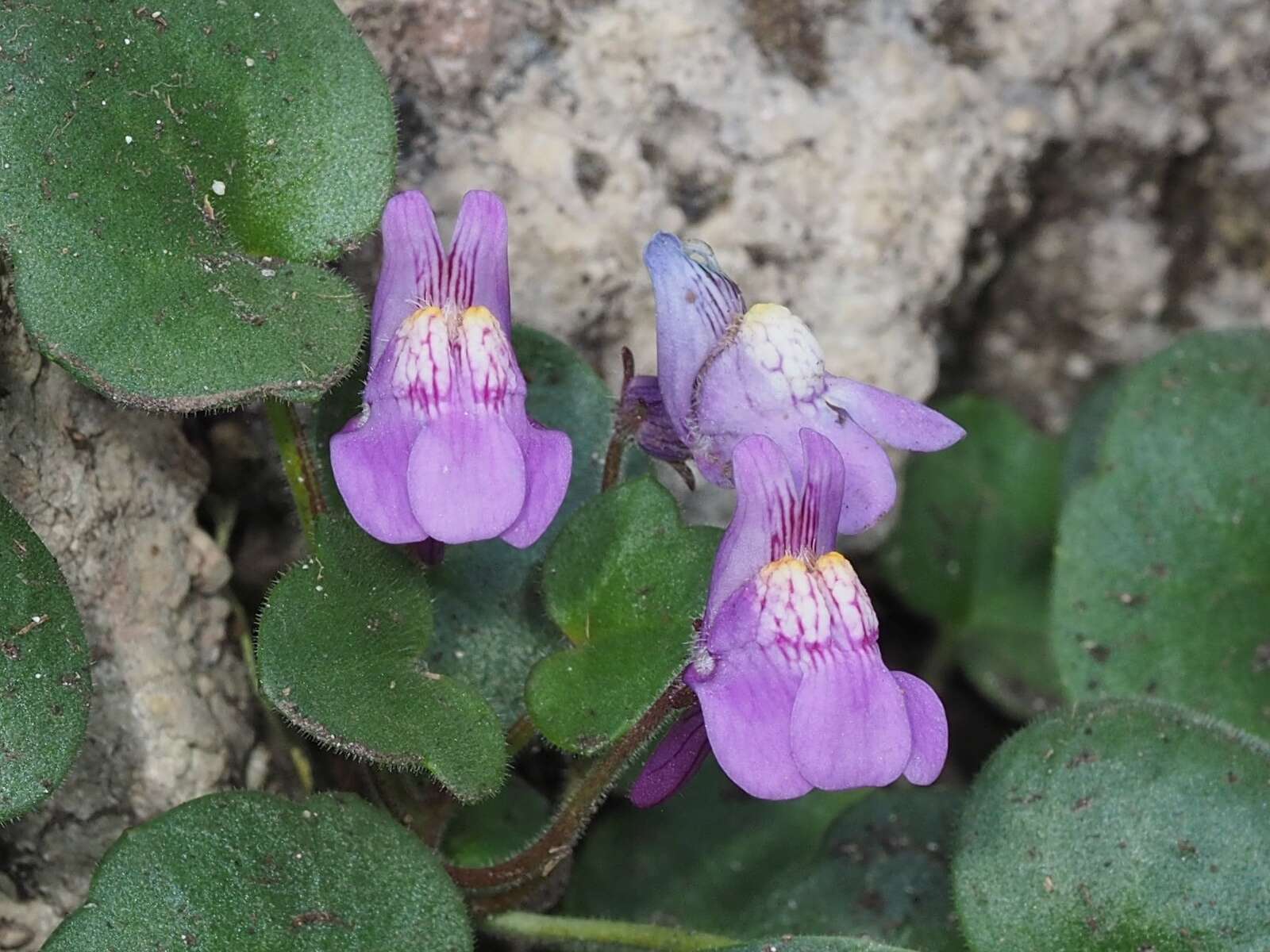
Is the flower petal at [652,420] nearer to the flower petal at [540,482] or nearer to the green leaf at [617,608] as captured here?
the green leaf at [617,608]

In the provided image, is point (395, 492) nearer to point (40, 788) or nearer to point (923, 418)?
Answer: point (40, 788)

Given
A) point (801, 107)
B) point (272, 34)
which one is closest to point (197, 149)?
point (272, 34)

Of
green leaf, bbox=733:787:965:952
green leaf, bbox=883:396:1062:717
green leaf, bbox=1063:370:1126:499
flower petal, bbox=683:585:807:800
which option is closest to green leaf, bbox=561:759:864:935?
green leaf, bbox=733:787:965:952

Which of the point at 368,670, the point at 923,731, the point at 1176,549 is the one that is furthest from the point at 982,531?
the point at 368,670

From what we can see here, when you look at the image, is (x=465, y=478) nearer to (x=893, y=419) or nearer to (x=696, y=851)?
(x=893, y=419)

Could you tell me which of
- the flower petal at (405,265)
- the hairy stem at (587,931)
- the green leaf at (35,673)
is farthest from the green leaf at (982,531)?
the green leaf at (35,673)

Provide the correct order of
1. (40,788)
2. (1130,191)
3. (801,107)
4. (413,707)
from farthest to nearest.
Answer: (1130,191), (801,107), (413,707), (40,788)
